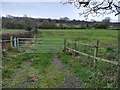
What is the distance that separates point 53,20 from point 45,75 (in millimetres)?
6829


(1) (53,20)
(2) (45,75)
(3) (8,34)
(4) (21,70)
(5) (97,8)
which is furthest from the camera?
(3) (8,34)

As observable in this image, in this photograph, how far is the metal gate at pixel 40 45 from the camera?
16861mm

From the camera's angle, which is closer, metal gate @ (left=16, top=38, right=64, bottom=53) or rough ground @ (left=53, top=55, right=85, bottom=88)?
rough ground @ (left=53, top=55, right=85, bottom=88)

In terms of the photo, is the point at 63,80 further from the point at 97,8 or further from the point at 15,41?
the point at 15,41

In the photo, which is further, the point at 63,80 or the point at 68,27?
the point at 68,27

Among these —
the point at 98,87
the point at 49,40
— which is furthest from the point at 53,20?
the point at 98,87

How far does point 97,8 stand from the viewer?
6969 mm

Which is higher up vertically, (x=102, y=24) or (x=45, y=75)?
(x=102, y=24)

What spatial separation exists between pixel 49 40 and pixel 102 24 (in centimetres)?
1066

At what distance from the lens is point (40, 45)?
18312 mm

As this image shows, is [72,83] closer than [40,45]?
Yes

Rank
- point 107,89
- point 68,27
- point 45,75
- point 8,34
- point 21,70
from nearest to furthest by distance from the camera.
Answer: point 107,89, point 45,75, point 21,70, point 68,27, point 8,34

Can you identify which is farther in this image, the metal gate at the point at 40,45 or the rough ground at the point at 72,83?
the metal gate at the point at 40,45

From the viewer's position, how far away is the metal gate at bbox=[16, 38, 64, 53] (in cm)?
1686
